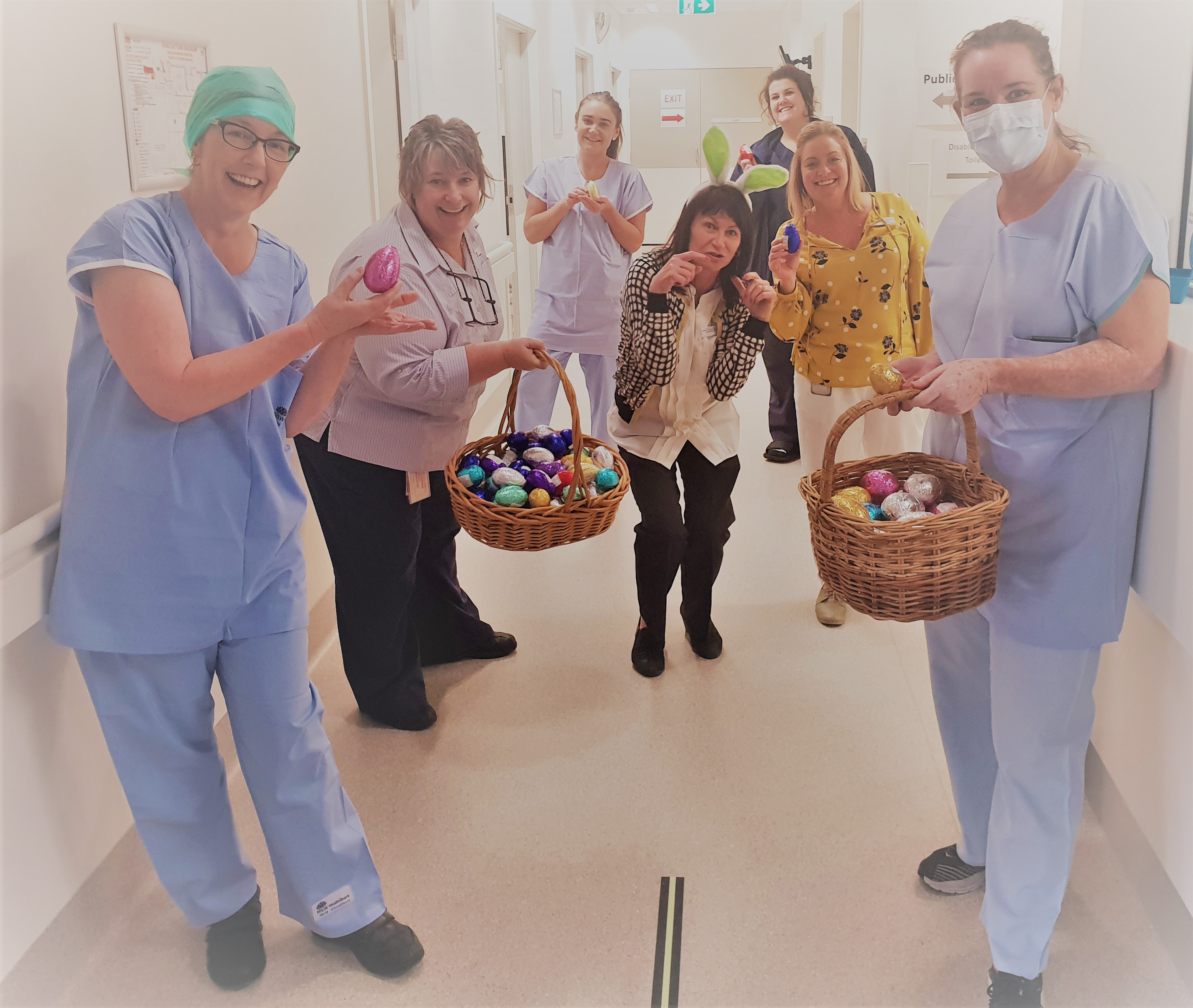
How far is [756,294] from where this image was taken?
270cm

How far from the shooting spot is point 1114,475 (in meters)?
1.64

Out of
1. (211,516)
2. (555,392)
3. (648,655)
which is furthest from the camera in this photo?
(555,392)

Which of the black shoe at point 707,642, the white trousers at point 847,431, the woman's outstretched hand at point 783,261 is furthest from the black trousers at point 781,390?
the woman's outstretched hand at point 783,261

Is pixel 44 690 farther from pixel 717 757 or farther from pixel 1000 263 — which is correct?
pixel 1000 263

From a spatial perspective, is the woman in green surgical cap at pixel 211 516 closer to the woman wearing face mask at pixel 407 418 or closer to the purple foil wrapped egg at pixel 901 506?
the woman wearing face mask at pixel 407 418

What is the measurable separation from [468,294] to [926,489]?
118 cm

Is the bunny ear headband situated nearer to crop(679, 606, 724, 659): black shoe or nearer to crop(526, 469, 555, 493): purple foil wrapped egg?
crop(526, 469, 555, 493): purple foil wrapped egg

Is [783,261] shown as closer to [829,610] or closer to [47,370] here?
[829,610]

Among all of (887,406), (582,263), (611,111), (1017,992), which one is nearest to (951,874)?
(1017,992)

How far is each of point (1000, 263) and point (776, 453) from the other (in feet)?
10.8

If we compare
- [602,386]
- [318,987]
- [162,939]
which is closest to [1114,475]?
[318,987]

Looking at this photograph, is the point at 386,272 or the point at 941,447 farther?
the point at 941,447

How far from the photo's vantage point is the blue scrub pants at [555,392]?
4.26 meters

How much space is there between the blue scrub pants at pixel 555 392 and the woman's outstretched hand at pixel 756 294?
60.1 inches
